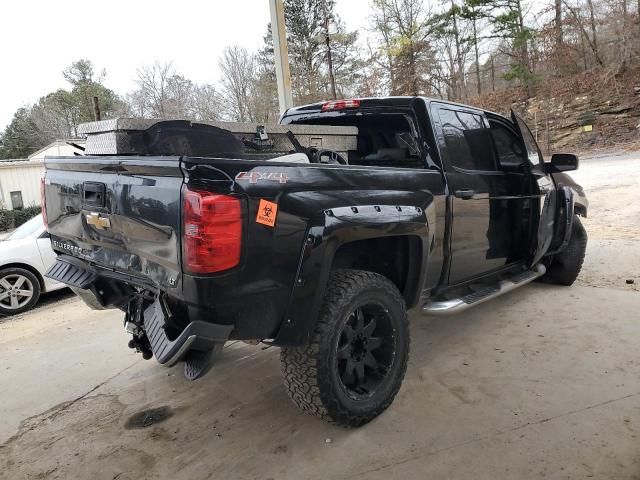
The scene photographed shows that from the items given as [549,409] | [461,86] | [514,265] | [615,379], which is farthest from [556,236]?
[461,86]

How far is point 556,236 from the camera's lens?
466cm

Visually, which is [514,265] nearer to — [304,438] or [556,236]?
[556,236]

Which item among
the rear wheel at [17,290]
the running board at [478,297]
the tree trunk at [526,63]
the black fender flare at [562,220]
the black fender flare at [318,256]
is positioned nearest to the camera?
the black fender flare at [318,256]

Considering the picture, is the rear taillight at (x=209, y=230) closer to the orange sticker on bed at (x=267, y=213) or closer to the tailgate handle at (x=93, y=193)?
the orange sticker on bed at (x=267, y=213)

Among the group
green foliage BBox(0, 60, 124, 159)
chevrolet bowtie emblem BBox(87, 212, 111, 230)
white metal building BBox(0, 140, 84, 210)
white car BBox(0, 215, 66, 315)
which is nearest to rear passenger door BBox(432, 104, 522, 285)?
chevrolet bowtie emblem BBox(87, 212, 111, 230)

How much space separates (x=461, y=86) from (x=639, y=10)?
11.9 m

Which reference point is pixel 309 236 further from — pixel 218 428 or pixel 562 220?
pixel 562 220

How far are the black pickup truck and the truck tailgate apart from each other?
0.01m

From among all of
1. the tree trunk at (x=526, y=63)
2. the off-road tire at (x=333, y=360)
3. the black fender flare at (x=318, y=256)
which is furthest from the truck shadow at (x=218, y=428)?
the tree trunk at (x=526, y=63)

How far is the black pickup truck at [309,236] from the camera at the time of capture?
7.15ft

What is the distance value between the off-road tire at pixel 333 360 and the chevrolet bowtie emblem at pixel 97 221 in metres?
1.16

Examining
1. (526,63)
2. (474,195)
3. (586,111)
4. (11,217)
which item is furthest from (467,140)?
(526,63)

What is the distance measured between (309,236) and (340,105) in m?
1.88

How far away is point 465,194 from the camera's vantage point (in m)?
3.47
